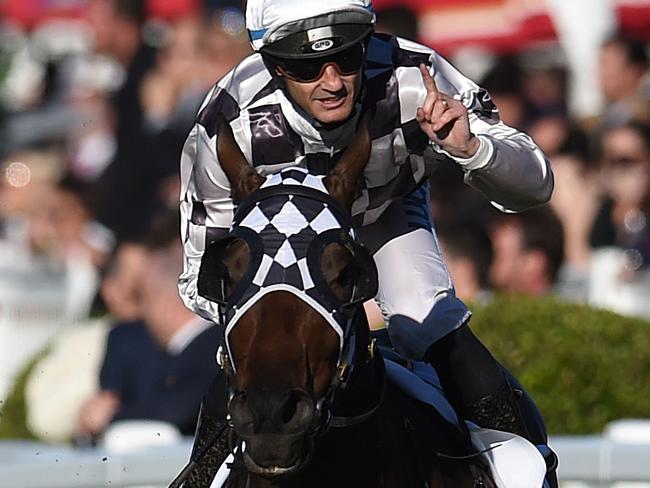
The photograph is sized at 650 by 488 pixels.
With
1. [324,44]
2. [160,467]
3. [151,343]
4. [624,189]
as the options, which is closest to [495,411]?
[324,44]

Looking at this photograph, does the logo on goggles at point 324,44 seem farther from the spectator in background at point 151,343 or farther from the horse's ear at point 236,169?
the spectator in background at point 151,343

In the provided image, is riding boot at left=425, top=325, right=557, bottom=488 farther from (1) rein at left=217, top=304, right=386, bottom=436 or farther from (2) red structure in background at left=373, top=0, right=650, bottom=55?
(2) red structure in background at left=373, top=0, right=650, bottom=55

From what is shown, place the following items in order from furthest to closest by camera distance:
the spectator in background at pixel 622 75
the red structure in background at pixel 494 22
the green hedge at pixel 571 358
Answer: the red structure in background at pixel 494 22
the spectator in background at pixel 622 75
the green hedge at pixel 571 358

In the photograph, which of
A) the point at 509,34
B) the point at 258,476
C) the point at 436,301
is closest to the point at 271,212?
the point at 258,476

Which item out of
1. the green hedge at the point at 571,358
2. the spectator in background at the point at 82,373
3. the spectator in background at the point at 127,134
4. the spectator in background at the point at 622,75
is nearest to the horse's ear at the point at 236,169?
the green hedge at the point at 571,358

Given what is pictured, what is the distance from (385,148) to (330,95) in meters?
0.28

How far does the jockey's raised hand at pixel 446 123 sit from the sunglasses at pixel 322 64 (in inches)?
6.8

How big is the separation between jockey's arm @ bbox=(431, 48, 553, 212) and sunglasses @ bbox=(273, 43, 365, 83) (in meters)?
0.31

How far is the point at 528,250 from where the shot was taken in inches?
366

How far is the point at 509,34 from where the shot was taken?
538 inches

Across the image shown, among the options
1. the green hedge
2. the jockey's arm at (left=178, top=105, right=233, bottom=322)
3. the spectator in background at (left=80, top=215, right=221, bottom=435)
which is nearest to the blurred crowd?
the spectator in background at (left=80, top=215, right=221, bottom=435)

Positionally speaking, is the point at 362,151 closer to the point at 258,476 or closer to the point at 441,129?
the point at 441,129

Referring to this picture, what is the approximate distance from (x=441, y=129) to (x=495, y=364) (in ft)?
2.83

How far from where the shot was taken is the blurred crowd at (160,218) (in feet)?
26.4
